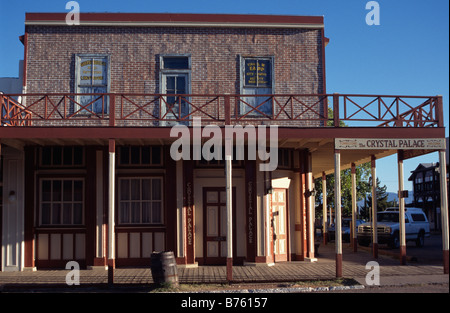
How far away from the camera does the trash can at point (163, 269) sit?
11586 millimetres

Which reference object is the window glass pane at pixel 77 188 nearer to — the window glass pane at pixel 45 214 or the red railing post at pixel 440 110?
the window glass pane at pixel 45 214

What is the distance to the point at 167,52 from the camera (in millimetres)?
15883

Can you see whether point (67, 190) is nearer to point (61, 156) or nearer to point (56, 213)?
point (56, 213)

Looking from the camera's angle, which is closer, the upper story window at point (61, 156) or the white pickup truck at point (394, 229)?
the upper story window at point (61, 156)

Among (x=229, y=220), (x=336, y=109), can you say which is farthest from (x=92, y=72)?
(x=336, y=109)

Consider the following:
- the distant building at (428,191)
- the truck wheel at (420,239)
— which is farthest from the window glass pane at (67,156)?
the distant building at (428,191)

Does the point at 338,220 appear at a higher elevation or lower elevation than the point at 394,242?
higher

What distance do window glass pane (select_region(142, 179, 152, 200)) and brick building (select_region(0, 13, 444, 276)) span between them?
30 mm

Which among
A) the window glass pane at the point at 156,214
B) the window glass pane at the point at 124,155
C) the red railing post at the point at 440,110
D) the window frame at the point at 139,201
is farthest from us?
the window glass pane at the point at 124,155

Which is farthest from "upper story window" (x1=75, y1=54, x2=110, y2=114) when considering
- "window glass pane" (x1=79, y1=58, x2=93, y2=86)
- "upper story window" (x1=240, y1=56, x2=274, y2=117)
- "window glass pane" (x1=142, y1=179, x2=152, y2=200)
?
"upper story window" (x1=240, y1=56, x2=274, y2=117)

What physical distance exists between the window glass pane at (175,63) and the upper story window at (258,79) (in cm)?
177

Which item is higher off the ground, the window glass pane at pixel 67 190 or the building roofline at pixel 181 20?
the building roofline at pixel 181 20

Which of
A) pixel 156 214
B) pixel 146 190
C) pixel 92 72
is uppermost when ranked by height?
pixel 92 72

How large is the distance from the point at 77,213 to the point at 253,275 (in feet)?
18.7
